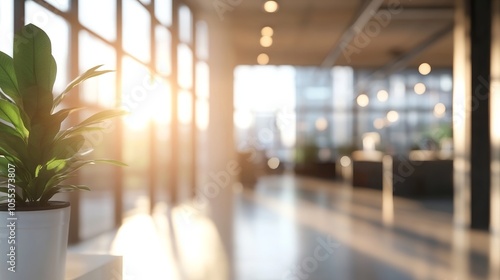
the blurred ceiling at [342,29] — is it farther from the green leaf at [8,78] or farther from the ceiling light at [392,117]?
the green leaf at [8,78]

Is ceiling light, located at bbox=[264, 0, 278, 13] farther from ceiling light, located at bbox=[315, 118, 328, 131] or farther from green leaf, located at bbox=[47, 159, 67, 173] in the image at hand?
ceiling light, located at bbox=[315, 118, 328, 131]

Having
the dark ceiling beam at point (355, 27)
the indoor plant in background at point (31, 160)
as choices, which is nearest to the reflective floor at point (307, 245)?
the indoor plant in background at point (31, 160)

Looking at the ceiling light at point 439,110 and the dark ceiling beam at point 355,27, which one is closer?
the dark ceiling beam at point 355,27

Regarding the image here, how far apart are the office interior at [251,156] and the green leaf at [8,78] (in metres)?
2.51

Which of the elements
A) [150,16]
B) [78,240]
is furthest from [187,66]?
[78,240]

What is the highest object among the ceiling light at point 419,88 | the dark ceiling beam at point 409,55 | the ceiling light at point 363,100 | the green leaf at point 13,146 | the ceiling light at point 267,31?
the ceiling light at point 267,31

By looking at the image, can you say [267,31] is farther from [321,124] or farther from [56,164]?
[56,164]

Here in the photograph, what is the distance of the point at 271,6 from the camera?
9.48 metres

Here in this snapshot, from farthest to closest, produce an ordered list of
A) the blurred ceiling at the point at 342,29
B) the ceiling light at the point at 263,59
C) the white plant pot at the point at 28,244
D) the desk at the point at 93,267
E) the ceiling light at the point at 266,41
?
the ceiling light at the point at 263,59 < the ceiling light at the point at 266,41 < the blurred ceiling at the point at 342,29 < the desk at the point at 93,267 < the white plant pot at the point at 28,244

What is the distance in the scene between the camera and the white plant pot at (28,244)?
1.85 m

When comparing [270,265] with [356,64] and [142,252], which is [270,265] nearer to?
[142,252]

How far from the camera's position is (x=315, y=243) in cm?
579

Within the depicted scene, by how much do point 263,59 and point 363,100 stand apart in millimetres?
5141

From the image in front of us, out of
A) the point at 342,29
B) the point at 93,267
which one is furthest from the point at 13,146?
the point at 342,29
